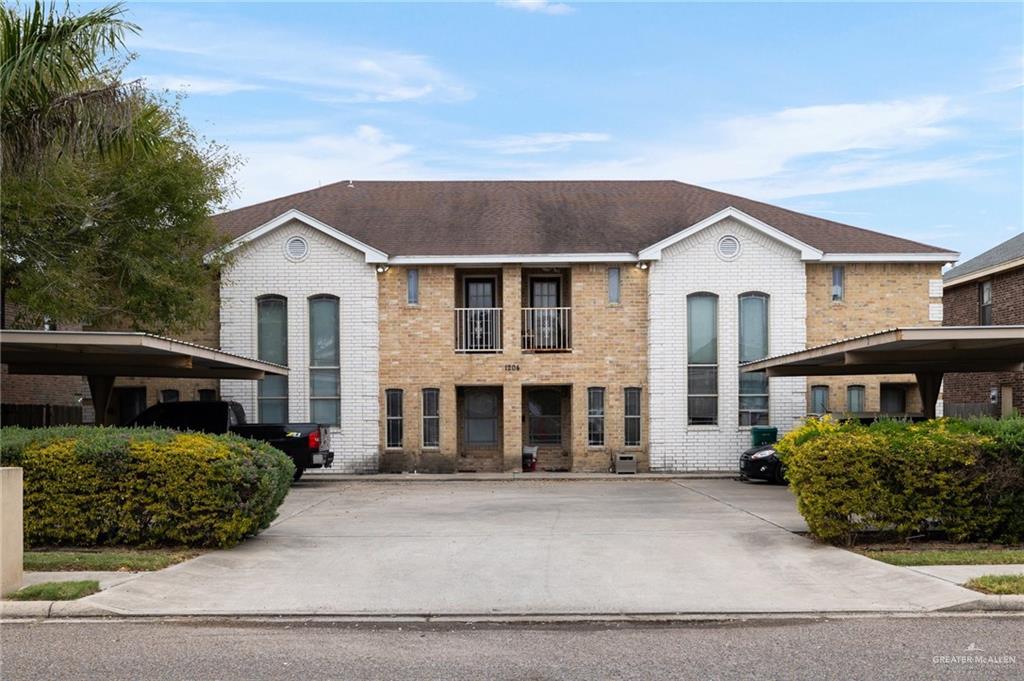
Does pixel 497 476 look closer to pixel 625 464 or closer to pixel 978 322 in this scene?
pixel 625 464

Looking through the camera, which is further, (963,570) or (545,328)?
(545,328)

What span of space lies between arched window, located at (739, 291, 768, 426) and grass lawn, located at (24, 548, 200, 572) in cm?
1944

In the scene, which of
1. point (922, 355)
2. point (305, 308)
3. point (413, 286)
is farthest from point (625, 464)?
point (305, 308)

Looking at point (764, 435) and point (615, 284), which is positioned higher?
point (615, 284)

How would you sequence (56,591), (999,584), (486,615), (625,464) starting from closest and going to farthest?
(486,615) → (56,591) → (999,584) → (625,464)

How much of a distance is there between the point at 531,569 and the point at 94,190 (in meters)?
15.7

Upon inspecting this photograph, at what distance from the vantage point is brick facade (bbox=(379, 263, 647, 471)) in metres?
29.1

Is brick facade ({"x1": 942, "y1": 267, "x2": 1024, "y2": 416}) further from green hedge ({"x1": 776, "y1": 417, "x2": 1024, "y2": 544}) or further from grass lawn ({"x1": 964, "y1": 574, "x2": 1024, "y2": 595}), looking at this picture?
grass lawn ({"x1": 964, "y1": 574, "x2": 1024, "y2": 595})

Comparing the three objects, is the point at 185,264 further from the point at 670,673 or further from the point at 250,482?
the point at 670,673

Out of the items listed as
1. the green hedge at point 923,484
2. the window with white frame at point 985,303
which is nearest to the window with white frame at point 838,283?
the window with white frame at point 985,303

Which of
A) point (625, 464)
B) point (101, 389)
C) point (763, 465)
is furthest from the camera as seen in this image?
point (625, 464)

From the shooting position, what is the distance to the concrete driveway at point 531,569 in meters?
9.85

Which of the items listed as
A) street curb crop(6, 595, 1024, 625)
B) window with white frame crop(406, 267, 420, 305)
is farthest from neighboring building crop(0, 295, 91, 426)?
street curb crop(6, 595, 1024, 625)

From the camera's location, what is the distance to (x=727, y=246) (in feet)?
95.6
